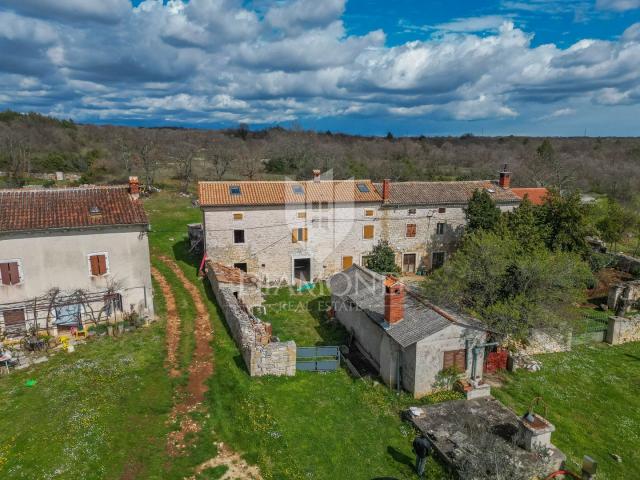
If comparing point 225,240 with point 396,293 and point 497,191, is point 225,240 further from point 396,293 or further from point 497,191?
point 497,191

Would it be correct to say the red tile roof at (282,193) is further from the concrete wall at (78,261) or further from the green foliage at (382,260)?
the concrete wall at (78,261)

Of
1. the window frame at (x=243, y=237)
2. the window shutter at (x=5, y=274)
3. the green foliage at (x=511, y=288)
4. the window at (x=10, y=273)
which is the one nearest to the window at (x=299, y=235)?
the window frame at (x=243, y=237)

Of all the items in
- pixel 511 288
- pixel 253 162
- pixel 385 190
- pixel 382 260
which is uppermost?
pixel 253 162

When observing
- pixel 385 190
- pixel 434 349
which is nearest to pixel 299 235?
pixel 385 190

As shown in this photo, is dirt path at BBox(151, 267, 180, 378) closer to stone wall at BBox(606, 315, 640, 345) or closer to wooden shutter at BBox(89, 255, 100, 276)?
wooden shutter at BBox(89, 255, 100, 276)

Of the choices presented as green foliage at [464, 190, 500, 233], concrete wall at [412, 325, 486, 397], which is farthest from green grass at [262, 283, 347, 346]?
green foliage at [464, 190, 500, 233]

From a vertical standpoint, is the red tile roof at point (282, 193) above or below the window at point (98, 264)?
above

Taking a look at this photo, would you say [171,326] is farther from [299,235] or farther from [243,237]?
[299,235]
